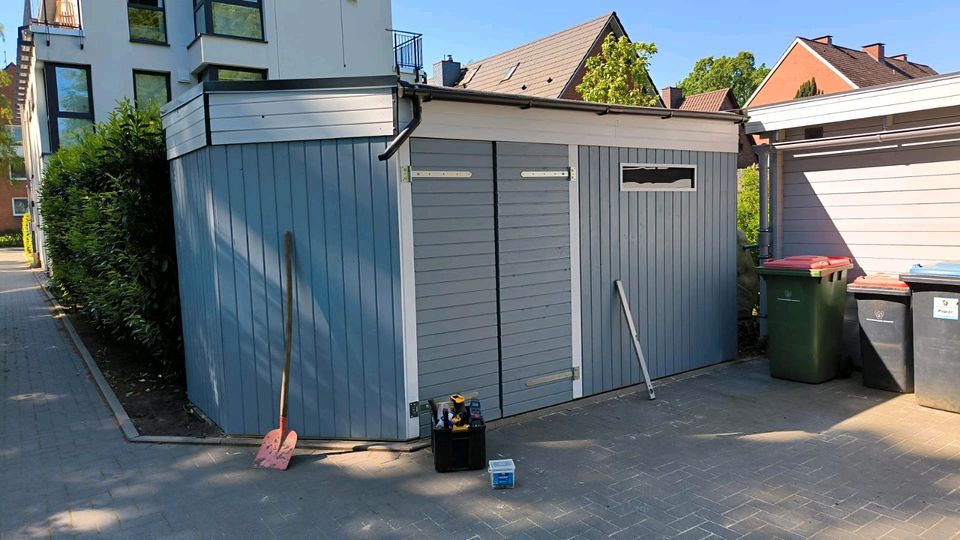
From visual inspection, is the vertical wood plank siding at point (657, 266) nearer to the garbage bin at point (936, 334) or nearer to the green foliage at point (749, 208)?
the garbage bin at point (936, 334)

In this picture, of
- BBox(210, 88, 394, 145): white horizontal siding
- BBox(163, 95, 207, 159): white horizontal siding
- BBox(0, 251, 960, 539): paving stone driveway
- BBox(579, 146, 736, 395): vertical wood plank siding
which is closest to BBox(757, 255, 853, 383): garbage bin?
BBox(0, 251, 960, 539): paving stone driveway

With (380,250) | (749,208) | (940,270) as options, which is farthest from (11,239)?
(940,270)

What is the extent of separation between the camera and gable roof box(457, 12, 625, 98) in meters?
22.7

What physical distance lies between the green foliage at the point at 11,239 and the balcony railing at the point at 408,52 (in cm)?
3092

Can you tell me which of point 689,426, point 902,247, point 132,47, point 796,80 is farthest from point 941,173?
point 796,80

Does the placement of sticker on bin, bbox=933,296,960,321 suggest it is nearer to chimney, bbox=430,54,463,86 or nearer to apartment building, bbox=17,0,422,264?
apartment building, bbox=17,0,422,264

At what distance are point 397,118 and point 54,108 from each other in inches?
583

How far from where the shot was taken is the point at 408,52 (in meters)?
18.3

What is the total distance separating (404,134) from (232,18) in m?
14.1

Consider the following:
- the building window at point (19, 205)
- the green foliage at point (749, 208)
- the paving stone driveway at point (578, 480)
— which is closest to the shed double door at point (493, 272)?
the paving stone driveway at point (578, 480)

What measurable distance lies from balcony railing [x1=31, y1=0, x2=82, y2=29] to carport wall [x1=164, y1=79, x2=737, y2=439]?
44.2ft

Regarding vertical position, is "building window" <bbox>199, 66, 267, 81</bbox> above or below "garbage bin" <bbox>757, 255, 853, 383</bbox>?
above

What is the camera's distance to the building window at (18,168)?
24720 millimetres

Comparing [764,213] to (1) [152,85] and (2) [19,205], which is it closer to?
(1) [152,85]
